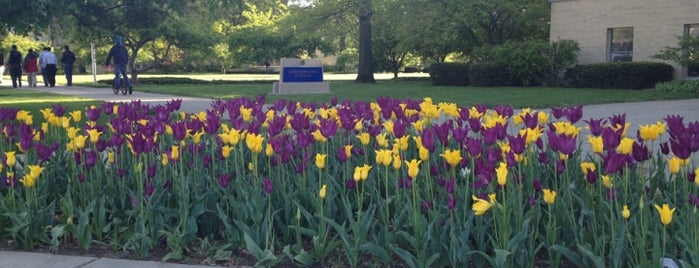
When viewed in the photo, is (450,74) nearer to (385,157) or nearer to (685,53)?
(685,53)

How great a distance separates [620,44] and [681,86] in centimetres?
553

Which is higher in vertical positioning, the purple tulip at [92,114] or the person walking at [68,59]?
the person walking at [68,59]

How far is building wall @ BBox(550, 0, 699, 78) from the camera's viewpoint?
24203 millimetres

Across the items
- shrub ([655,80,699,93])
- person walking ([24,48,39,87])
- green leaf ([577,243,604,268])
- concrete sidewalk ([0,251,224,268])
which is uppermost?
person walking ([24,48,39,87])

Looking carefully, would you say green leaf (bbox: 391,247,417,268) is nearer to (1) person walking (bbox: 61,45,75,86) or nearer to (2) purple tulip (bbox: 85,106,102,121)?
(2) purple tulip (bbox: 85,106,102,121)

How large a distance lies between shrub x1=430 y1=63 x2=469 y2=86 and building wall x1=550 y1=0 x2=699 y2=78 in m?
3.74

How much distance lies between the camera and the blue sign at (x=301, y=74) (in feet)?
72.3

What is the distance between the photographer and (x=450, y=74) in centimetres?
2923

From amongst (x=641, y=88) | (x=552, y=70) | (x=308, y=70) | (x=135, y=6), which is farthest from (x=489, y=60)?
(x=135, y=6)

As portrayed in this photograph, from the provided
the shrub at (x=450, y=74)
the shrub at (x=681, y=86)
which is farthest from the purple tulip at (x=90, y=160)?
the shrub at (x=450, y=74)

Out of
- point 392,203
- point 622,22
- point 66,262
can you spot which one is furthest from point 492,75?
point 66,262

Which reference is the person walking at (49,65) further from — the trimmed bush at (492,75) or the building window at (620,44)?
the building window at (620,44)

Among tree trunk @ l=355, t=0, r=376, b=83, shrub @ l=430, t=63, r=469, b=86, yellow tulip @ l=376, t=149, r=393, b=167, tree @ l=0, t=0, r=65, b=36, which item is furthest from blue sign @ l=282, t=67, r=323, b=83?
yellow tulip @ l=376, t=149, r=393, b=167

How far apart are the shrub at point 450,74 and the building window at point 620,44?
554 centimetres
